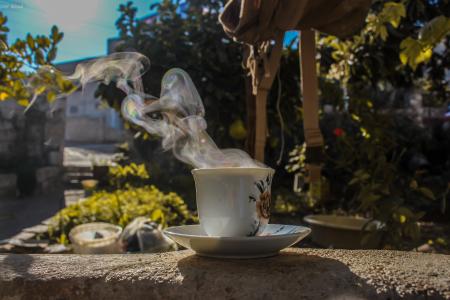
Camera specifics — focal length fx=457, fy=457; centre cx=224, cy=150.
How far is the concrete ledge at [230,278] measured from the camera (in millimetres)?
728

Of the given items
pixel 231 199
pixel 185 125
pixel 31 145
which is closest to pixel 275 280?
pixel 231 199

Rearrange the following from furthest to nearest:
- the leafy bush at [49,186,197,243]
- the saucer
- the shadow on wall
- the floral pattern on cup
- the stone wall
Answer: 1. the stone wall
2. the leafy bush at [49,186,197,243]
3. the floral pattern on cup
4. the saucer
5. the shadow on wall

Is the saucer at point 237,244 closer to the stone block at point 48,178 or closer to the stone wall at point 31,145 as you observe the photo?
the stone wall at point 31,145

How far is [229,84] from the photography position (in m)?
3.24

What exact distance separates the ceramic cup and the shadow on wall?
3.7 inches

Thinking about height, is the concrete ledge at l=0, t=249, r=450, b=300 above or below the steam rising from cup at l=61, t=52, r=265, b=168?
below

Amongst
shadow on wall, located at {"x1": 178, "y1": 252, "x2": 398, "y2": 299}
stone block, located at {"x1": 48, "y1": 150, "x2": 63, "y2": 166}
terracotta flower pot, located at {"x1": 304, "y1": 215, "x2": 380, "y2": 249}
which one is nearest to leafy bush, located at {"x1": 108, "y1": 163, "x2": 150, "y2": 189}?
stone block, located at {"x1": 48, "y1": 150, "x2": 63, "y2": 166}

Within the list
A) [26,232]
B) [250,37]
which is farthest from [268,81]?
[26,232]

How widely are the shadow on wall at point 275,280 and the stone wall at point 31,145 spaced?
581 centimetres

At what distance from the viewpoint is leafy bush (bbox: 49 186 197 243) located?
3.78 metres

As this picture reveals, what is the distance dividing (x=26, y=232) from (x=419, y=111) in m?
6.30

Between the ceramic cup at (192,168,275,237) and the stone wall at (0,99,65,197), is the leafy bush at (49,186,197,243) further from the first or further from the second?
the ceramic cup at (192,168,275,237)

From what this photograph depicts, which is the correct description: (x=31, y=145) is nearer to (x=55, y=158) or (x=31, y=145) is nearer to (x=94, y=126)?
(x=55, y=158)

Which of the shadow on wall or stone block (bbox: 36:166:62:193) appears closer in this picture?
the shadow on wall
